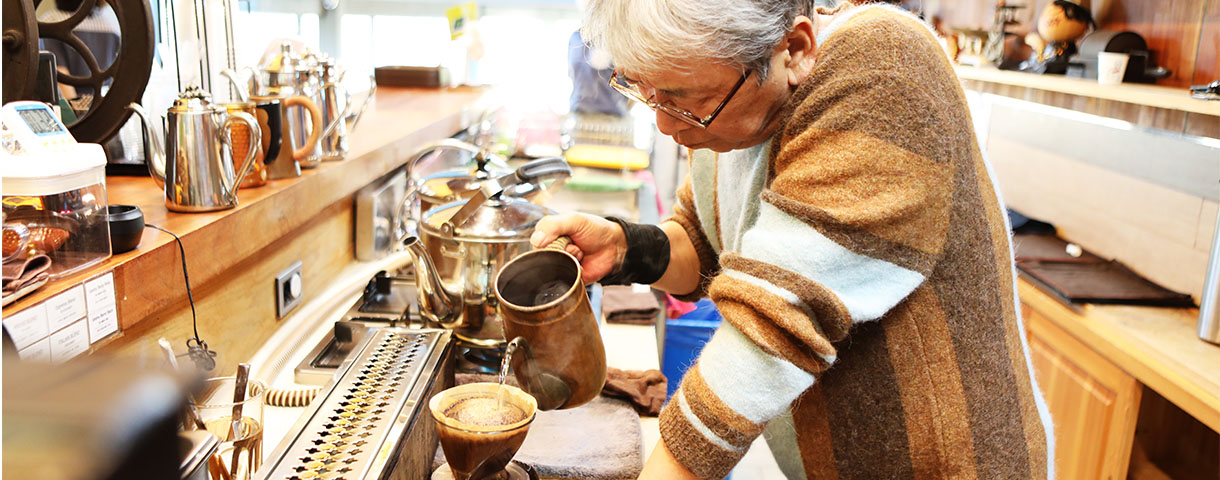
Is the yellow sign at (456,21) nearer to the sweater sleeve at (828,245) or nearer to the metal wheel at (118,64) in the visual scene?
the metal wheel at (118,64)

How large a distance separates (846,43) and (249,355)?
47.0 inches

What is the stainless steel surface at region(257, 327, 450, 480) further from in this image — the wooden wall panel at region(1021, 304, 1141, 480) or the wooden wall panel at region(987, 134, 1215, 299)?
the wooden wall panel at region(987, 134, 1215, 299)

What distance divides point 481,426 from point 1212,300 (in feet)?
5.37

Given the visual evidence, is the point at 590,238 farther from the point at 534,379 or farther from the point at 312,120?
the point at 312,120

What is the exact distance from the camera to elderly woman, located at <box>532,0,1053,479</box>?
853 mm

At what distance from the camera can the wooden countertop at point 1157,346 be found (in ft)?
5.59

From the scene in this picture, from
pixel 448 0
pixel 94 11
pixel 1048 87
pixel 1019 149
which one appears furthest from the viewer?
pixel 448 0

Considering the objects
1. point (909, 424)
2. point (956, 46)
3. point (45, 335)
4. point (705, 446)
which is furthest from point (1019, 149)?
point (45, 335)

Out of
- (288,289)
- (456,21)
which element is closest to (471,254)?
(288,289)

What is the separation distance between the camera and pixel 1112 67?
2.35m

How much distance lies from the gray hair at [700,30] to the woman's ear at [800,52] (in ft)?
0.05

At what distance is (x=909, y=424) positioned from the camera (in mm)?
994

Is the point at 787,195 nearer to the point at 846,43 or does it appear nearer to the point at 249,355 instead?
the point at 846,43

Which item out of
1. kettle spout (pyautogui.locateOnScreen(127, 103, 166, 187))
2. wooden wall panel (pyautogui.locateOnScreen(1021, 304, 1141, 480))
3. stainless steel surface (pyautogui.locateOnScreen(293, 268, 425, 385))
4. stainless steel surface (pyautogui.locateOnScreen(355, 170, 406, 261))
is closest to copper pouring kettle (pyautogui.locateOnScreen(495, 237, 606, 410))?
stainless steel surface (pyautogui.locateOnScreen(293, 268, 425, 385))
